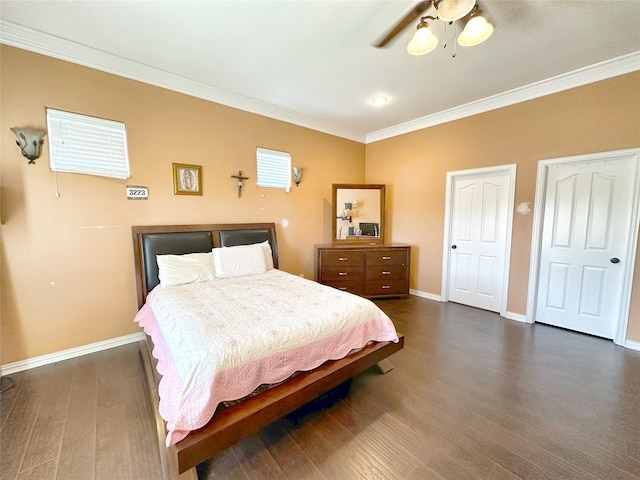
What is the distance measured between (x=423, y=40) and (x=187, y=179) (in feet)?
8.88

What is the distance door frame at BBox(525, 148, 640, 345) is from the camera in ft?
8.55

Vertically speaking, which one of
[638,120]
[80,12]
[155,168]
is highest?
[80,12]

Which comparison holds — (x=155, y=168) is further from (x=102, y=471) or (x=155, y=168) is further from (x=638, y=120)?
(x=638, y=120)

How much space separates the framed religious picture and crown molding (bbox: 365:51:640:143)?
3.35 metres

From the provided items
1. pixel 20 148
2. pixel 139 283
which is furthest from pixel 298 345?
pixel 20 148

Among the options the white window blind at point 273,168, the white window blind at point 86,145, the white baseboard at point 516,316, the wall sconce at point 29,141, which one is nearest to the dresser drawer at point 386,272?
the white baseboard at point 516,316

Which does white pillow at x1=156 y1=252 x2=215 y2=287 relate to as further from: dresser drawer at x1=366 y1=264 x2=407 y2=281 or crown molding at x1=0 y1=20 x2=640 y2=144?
dresser drawer at x1=366 y1=264 x2=407 y2=281

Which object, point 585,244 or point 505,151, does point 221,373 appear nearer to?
point 585,244

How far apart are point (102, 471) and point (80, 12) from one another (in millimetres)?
3103

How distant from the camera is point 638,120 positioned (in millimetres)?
2529

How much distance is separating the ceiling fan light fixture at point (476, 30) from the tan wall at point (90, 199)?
2.62 m

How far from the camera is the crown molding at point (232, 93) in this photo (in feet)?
7.23

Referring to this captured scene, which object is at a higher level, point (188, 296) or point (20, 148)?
point (20, 148)

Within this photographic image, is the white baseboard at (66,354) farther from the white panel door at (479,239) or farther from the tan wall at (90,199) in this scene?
the white panel door at (479,239)
